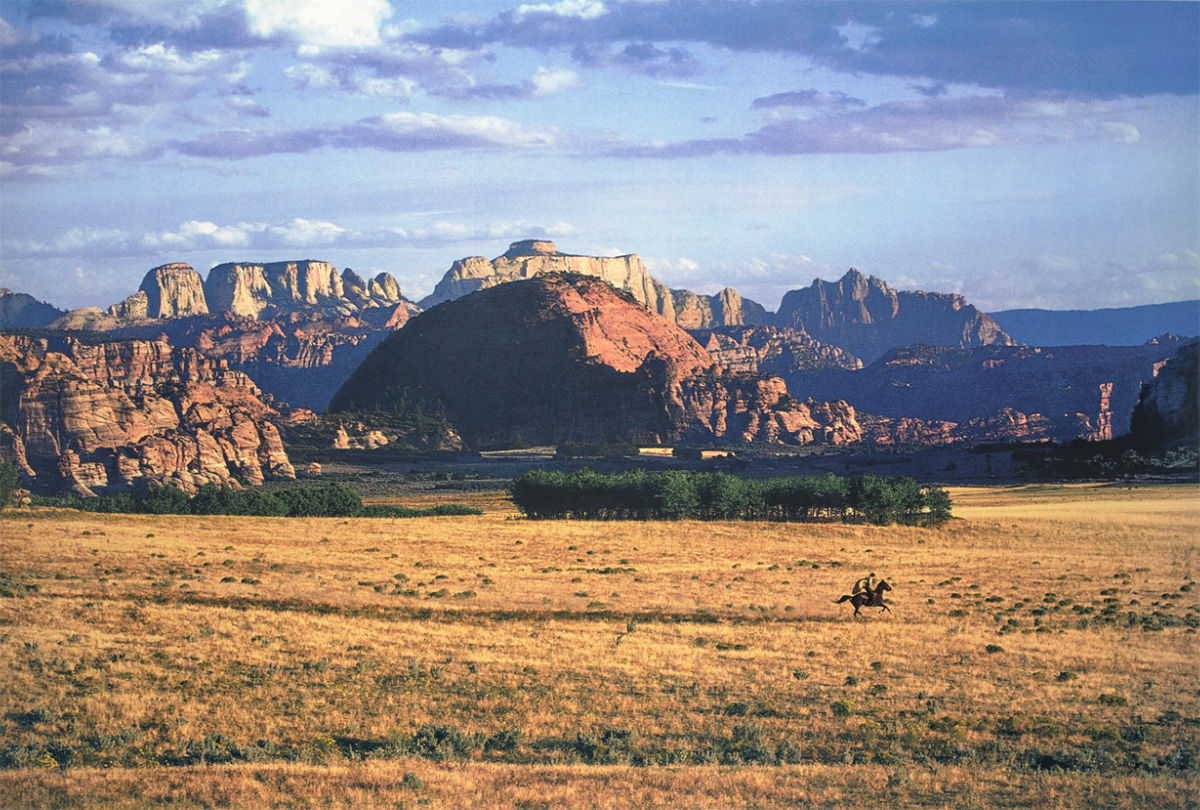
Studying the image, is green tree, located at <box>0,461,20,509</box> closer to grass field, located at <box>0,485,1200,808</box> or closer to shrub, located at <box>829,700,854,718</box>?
grass field, located at <box>0,485,1200,808</box>

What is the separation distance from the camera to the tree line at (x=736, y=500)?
102812 millimetres

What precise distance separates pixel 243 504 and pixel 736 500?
4790 centimetres

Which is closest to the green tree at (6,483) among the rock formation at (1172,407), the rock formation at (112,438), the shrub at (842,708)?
the rock formation at (112,438)

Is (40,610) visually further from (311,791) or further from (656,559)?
(656,559)

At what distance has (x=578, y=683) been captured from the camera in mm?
33281

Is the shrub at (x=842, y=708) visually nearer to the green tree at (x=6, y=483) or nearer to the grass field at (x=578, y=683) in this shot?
the grass field at (x=578, y=683)

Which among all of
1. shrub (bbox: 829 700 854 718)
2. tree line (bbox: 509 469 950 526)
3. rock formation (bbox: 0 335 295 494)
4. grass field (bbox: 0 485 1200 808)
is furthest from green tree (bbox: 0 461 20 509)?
shrub (bbox: 829 700 854 718)

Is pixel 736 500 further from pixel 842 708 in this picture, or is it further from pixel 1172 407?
pixel 1172 407

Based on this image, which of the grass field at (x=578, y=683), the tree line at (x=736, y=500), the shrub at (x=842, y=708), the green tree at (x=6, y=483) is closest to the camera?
the grass field at (x=578, y=683)

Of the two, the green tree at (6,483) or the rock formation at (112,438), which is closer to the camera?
the green tree at (6,483)

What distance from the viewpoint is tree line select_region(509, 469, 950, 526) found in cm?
10281

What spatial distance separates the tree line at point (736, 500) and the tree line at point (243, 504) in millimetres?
16970

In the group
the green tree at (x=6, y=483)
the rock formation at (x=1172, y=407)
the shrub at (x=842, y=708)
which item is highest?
the rock formation at (x=1172, y=407)

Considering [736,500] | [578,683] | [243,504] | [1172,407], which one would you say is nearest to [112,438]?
[243,504]
